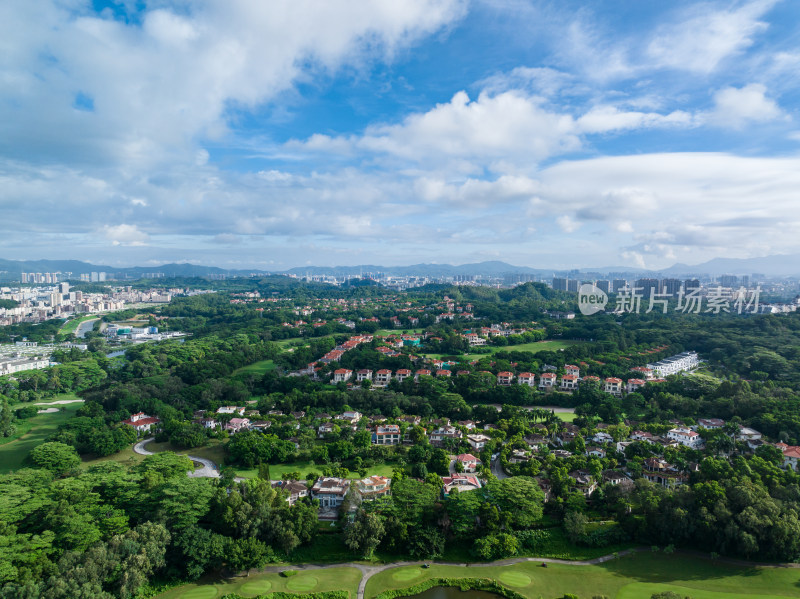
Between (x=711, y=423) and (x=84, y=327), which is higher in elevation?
(x=711, y=423)

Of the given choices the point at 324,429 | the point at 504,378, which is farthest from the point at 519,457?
the point at 504,378

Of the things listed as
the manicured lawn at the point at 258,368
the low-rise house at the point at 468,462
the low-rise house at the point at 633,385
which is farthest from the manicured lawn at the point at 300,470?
the low-rise house at the point at 633,385

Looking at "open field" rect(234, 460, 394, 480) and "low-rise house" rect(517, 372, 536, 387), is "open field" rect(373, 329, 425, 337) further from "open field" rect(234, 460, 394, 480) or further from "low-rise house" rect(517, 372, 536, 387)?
"open field" rect(234, 460, 394, 480)

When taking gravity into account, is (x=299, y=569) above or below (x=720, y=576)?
below

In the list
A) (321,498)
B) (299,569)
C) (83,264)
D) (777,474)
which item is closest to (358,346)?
(321,498)

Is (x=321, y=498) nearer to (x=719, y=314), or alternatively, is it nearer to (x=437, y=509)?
(x=437, y=509)

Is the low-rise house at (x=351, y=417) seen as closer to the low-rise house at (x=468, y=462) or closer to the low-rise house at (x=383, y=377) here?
the low-rise house at (x=468, y=462)

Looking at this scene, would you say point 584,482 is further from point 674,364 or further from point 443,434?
point 674,364
